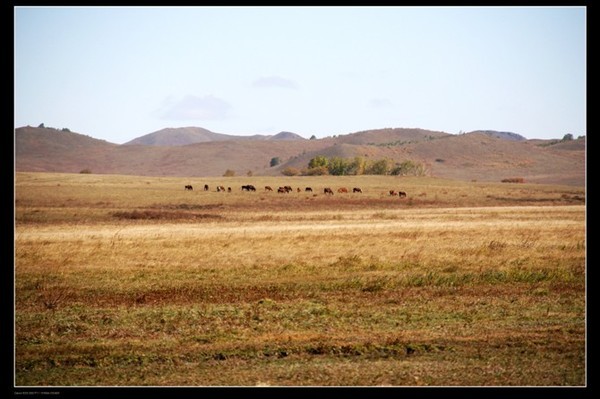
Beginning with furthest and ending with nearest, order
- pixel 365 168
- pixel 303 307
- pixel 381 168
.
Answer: pixel 365 168, pixel 381 168, pixel 303 307

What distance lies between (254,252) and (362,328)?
1149cm

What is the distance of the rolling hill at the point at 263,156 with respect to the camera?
13962 centimetres

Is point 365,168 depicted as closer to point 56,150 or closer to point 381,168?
point 381,168

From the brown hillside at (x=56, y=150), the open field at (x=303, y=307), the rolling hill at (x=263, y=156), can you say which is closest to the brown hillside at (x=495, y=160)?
the rolling hill at (x=263, y=156)

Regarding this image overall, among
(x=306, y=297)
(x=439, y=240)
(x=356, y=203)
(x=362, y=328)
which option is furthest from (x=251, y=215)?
(x=362, y=328)

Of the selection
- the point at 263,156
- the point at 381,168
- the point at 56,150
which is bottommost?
the point at 381,168

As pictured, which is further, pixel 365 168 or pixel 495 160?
pixel 495 160

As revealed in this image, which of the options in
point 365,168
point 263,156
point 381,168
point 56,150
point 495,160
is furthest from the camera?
point 263,156

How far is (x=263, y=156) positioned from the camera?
192875mm

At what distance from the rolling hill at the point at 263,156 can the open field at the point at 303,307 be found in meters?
104

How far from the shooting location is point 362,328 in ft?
42.7

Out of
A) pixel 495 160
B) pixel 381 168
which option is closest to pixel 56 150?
pixel 381 168

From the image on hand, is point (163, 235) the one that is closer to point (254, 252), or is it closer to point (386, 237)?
point (254, 252)

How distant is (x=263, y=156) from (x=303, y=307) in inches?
7044
